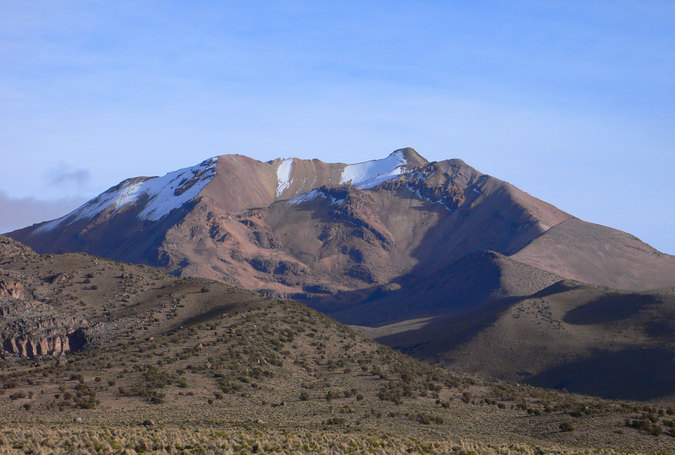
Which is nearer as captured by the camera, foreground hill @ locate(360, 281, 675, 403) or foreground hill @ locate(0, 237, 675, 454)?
foreground hill @ locate(0, 237, 675, 454)

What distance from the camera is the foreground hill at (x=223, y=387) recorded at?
30578 millimetres

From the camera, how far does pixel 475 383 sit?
64.2 m

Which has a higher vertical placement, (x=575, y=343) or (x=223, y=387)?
(x=223, y=387)

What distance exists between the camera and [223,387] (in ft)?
161

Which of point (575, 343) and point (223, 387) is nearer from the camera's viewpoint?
point (223, 387)

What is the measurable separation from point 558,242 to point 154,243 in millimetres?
99320

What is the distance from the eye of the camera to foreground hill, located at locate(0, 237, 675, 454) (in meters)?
30.6

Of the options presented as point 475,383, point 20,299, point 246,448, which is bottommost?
point 475,383

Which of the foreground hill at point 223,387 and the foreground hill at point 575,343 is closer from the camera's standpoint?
the foreground hill at point 223,387

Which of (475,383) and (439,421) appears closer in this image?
(439,421)

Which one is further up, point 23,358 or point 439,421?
point 23,358

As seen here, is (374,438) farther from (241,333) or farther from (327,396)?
(241,333)

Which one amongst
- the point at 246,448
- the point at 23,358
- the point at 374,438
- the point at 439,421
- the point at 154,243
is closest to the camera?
the point at 246,448

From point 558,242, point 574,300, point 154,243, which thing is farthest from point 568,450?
point 154,243
